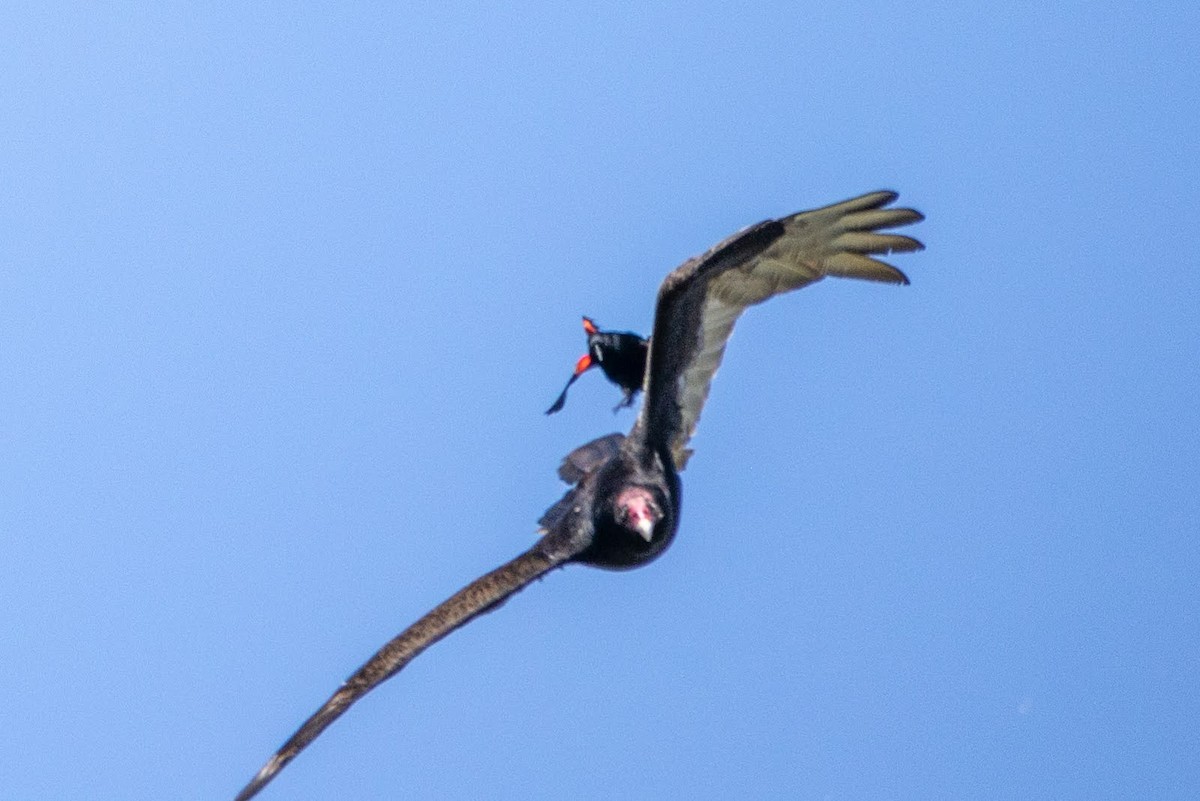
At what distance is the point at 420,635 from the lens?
388 inches

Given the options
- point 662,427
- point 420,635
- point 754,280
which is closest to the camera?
point 420,635

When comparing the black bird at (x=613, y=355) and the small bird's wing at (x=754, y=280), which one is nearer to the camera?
the small bird's wing at (x=754, y=280)

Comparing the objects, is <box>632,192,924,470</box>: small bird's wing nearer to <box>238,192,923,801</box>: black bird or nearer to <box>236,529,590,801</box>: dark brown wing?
<box>238,192,923,801</box>: black bird

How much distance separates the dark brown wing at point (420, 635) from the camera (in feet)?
31.9

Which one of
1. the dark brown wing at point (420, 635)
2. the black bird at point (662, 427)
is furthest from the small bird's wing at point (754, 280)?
the dark brown wing at point (420, 635)

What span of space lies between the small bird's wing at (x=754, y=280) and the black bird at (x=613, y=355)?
Result: 437 millimetres

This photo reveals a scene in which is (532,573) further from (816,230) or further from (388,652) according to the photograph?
(816,230)

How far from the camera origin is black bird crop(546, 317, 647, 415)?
35.4 ft

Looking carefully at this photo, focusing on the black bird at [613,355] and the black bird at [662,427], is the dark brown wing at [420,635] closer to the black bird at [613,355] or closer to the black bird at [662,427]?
the black bird at [662,427]

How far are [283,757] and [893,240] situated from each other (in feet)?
15.4

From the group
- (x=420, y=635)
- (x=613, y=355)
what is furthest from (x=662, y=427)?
(x=420, y=635)

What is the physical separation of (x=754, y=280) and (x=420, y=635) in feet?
9.40

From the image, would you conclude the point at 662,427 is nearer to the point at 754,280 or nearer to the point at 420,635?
the point at 754,280

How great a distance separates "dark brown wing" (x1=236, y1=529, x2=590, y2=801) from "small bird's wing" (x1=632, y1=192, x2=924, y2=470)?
1086 mm
